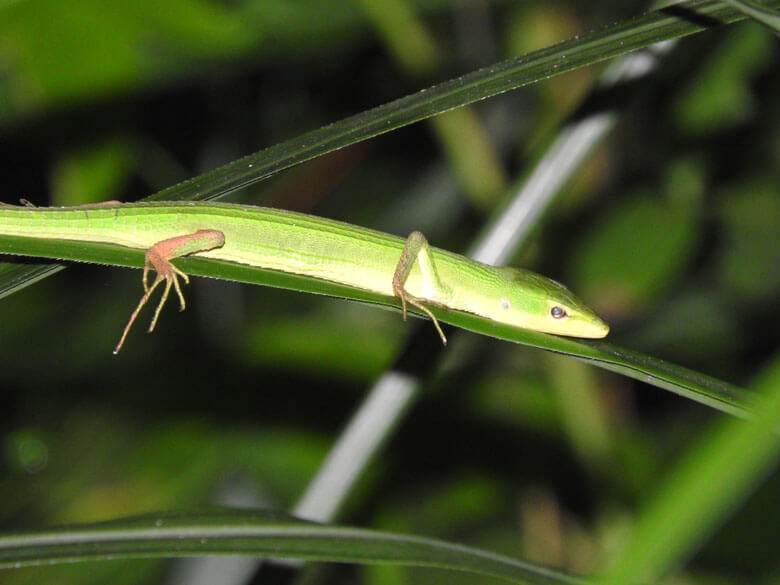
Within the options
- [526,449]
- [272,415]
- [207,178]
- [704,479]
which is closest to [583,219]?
[526,449]

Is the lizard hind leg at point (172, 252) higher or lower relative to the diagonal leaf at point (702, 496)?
higher

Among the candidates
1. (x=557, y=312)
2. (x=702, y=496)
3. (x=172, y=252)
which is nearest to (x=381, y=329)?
(x=557, y=312)

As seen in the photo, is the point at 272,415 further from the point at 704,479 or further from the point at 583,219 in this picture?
the point at 704,479

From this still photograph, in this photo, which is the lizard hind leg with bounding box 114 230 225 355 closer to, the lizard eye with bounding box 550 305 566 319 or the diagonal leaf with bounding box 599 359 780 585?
the lizard eye with bounding box 550 305 566 319

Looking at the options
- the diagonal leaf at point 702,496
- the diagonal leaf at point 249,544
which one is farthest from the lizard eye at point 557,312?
the diagonal leaf at point 702,496

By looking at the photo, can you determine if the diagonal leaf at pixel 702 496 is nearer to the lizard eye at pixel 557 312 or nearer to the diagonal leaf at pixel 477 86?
the diagonal leaf at pixel 477 86

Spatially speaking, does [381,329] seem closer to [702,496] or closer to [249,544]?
[249,544]

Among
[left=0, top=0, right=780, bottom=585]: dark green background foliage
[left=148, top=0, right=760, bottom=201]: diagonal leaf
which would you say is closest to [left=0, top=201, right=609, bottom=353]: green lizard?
[left=148, top=0, right=760, bottom=201]: diagonal leaf
